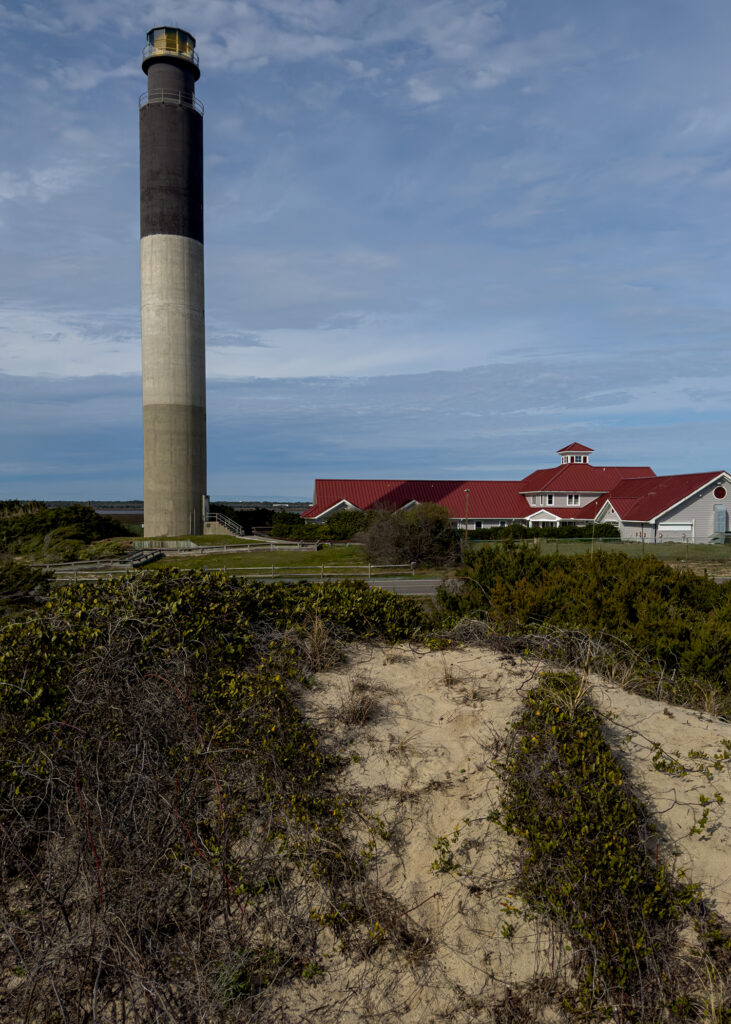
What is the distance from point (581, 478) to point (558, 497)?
300cm

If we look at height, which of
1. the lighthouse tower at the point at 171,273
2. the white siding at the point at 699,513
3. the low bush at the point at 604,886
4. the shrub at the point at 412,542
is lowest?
the low bush at the point at 604,886

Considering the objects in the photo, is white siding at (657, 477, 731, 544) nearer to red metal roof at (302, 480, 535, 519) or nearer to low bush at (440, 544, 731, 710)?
red metal roof at (302, 480, 535, 519)

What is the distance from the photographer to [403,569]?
35.3 metres

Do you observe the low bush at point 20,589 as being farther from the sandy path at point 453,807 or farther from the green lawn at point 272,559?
the green lawn at point 272,559

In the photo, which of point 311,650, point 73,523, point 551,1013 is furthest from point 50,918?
point 73,523

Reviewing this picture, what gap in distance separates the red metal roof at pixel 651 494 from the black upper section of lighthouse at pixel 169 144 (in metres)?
36.8

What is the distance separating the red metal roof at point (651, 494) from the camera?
1794 inches

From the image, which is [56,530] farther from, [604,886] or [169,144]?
[604,886]

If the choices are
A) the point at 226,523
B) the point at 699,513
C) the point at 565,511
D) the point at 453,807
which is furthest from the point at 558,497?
the point at 453,807

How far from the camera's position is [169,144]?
1726 inches

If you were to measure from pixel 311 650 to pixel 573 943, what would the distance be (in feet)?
13.2

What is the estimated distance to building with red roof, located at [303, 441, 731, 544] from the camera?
46.2 metres

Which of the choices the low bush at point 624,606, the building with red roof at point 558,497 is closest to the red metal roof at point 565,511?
the building with red roof at point 558,497

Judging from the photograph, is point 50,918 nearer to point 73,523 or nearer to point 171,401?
point 171,401
